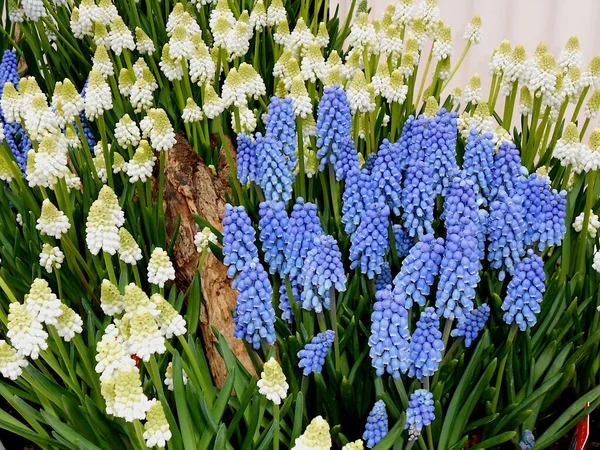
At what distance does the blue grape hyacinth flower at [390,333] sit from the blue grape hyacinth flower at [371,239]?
0.17 m

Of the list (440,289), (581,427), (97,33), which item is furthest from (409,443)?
(97,33)

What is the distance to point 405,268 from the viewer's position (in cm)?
129

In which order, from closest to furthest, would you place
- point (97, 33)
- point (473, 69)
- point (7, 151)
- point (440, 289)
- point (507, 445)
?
point (440, 289) < point (507, 445) < point (7, 151) < point (97, 33) < point (473, 69)

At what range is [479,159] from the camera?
1.53m

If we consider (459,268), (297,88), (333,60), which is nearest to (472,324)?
(459,268)

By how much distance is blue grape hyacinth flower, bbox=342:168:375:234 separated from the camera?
147 cm

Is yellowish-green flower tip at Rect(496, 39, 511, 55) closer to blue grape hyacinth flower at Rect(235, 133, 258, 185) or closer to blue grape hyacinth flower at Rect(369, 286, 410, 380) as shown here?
blue grape hyacinth flower at Rect(235, 133, 258, 185)

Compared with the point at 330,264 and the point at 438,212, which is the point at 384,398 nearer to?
the point at 330,264

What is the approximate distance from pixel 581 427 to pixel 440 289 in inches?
20.0

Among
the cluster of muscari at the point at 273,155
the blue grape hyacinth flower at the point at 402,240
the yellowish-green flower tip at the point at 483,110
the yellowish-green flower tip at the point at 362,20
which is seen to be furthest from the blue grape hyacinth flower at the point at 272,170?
the yellowish-green flower tip at the point at 362,20

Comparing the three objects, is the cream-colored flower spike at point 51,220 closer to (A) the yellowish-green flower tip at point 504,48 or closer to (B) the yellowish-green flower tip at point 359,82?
(B) the yellowish-green flower tip at point 359,82

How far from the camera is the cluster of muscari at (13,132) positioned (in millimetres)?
2105

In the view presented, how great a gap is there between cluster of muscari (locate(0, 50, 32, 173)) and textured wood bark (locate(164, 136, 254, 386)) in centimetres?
50

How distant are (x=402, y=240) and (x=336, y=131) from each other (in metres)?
0.30
